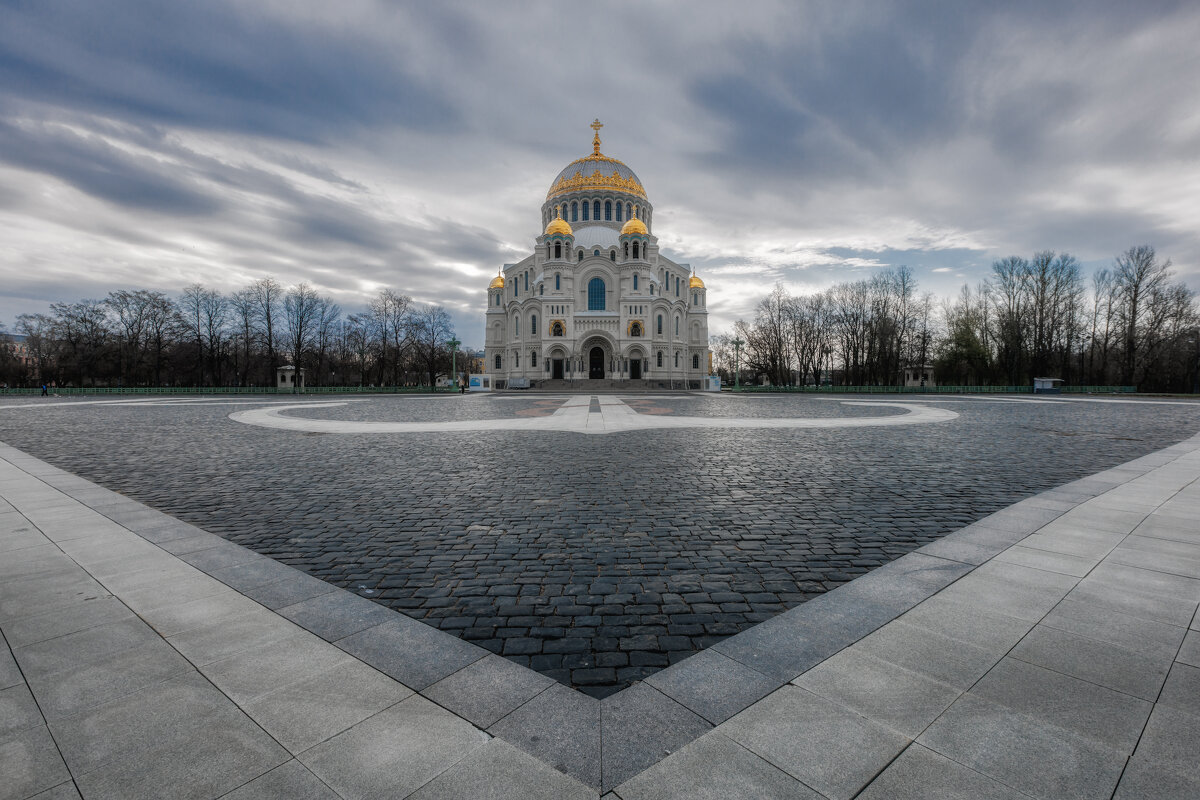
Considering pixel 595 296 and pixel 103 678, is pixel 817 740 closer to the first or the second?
pixel 103 678

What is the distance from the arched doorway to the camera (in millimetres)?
60938

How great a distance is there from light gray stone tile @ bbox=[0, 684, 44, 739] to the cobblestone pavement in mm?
1694

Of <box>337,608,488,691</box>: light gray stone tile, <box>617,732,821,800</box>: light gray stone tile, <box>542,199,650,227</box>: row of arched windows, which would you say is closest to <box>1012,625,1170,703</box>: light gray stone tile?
<box>617,732,821,800</box>: light gray stone tile

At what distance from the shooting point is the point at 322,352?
6341 cm

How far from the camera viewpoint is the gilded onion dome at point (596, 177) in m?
65.4

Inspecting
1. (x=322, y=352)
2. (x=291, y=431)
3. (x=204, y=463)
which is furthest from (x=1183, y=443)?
(x=322, y=352)

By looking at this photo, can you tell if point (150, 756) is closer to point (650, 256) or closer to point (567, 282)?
point (567, 282)

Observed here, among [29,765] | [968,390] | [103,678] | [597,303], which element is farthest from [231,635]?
[968,390]

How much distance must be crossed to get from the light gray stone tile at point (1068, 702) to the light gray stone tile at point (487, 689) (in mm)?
2134

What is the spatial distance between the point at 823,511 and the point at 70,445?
49.2ft

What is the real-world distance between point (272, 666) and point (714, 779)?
2249mm

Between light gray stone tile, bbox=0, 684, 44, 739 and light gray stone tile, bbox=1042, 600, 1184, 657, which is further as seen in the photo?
light gray stone tile, bbox=1042, 600, 1184, 657

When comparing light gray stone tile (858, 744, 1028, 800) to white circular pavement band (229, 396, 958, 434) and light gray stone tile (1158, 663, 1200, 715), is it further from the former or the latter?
white circular pavement band (229, 396, 958, 434)

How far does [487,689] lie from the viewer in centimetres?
259
